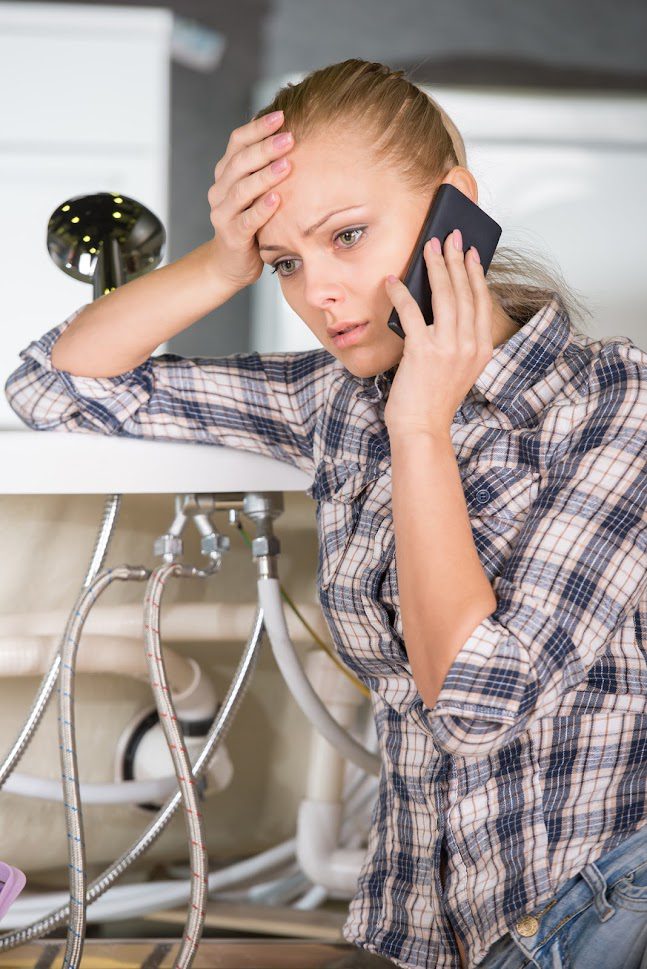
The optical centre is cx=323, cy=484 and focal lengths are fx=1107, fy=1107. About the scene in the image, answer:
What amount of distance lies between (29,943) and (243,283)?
757mm

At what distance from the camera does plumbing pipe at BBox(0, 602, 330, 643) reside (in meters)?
1.18

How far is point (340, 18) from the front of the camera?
3.18m

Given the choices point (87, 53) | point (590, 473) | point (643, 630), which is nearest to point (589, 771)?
point (643, 630)

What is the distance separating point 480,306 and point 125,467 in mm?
406

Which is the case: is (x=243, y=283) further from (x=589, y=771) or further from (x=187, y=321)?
(x=589, y=771)

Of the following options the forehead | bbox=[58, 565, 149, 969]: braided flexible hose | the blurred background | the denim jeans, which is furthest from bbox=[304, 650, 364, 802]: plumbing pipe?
the blurred background

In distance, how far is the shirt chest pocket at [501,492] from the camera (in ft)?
2.90

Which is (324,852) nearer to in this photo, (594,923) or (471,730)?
(594,923)

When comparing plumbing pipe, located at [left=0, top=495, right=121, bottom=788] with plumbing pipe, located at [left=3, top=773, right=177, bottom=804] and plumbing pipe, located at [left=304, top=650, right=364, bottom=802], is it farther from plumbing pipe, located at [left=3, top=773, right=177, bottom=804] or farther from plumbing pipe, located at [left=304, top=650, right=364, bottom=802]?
plumbing pipe, located at [left=304, top=650, right=364, bottom=802]

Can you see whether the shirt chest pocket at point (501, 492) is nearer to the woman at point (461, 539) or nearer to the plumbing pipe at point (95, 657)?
the woman at point (461, 539)

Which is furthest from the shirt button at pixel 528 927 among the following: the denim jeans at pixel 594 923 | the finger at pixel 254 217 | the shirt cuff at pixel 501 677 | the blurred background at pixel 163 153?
the blurred background at pixel 163 153

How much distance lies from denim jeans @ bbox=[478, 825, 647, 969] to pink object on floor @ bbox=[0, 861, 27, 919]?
15.4 inches

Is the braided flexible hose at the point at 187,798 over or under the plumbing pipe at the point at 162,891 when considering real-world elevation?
over

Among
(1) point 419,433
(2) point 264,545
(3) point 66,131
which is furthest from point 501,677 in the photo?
(3) point 66,131
